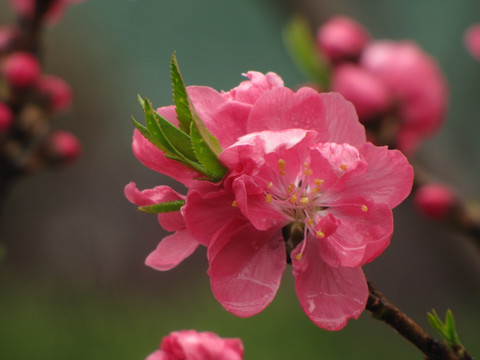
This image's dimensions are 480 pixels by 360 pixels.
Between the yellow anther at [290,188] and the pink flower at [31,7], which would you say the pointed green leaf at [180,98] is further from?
the pink flower at [31,7]

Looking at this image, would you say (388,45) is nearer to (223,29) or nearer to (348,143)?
(348,143)

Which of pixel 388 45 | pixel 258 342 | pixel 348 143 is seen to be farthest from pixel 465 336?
pixel 348 143

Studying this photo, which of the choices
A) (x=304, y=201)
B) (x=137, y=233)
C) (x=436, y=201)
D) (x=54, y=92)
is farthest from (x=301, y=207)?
(x=137, y=233)

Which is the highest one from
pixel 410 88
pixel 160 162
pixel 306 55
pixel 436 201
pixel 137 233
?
pixel 160 162

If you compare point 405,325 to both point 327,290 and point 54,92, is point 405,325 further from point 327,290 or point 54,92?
point 54,92

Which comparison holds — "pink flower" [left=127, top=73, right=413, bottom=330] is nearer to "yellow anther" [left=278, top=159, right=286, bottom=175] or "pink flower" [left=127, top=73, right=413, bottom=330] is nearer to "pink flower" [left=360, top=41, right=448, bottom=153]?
"yellow anther" [left=278, top=159, right=286, bottom=175]

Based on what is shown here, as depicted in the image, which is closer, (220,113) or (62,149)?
(220,113)
